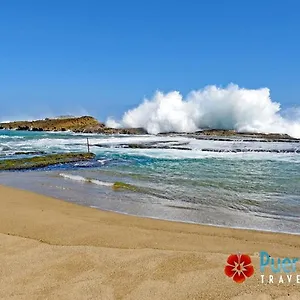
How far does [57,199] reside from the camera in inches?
384

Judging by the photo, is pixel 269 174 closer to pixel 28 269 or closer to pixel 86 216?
pixel 86 216

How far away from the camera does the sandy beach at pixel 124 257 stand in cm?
399

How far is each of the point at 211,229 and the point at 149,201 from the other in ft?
9.77

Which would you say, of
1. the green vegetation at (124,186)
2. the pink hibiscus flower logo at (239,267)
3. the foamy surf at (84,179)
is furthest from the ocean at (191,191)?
the pink hibiscus flower logo at (239,267)

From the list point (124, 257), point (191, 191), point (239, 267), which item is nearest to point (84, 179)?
point (191, 191)

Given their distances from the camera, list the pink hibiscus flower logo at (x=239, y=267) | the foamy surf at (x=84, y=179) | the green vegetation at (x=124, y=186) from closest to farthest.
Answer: the pink hibiscus flower logo at (x=239, y=267)
the green vegetation at (x=124, y=186)
the foamy surf at (x=84, y=179)

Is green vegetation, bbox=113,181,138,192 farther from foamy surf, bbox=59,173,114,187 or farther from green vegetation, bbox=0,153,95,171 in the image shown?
green vegetation, bbox=0,153,95,171

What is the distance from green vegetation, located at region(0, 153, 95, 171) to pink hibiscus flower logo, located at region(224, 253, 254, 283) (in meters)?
14.7

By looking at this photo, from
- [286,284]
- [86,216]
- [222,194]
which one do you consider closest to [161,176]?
[222,194]

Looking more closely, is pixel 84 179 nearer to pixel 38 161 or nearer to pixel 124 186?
pixel 124 186

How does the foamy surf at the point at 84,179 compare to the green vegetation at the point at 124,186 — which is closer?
the green vegetation at the point at 124,186

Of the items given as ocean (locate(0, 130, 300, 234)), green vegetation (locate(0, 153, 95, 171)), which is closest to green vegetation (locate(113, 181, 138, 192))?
ocean (locate(0, 130, 300, 234))

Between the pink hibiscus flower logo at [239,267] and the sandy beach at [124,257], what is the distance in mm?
84

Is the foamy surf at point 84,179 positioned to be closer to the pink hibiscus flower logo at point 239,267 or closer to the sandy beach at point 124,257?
the sandy beach at point 124,257
